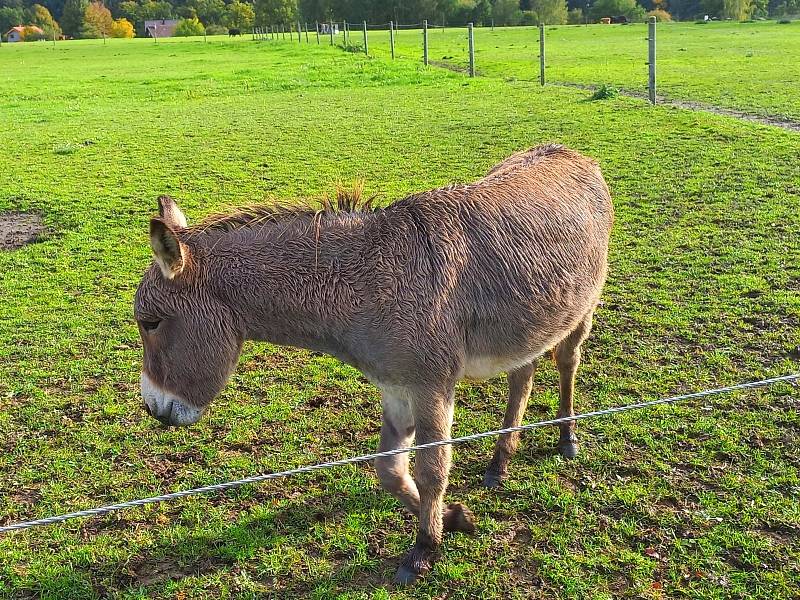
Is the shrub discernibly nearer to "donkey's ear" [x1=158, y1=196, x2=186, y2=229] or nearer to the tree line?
"donkey's ear" [x1=158, y1=196, x2=186, y2=229]

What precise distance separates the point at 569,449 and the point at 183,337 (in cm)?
254

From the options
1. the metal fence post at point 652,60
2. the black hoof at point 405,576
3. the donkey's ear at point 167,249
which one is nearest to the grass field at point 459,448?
the black hoof at point 405,576

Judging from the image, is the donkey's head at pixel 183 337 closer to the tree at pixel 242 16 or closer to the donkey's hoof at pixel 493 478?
the donkey's hoof at pixel 493 478

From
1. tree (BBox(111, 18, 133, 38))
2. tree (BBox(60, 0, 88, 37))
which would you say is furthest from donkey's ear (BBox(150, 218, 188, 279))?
tree (BBox(60, 0, 88, 37))

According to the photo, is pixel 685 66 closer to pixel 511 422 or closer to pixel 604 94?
pixel 604 94

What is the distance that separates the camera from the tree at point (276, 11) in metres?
81.8

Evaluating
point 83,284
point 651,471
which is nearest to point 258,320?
point 651,471

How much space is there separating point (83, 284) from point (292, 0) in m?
86.1

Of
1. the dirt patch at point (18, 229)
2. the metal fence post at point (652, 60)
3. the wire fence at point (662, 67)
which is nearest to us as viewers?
the dirt patch at point (18, 229)

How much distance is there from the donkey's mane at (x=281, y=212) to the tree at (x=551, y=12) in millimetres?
89902

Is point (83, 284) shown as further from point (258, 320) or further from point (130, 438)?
point (258, 320)

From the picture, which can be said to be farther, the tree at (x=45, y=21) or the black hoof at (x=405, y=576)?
the tree at (x=45, y=21)

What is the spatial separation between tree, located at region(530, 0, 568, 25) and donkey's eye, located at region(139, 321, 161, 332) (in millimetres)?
90658

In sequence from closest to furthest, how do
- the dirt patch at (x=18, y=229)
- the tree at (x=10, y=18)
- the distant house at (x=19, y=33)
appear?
the dirt patch at (x=18, y=229) → the distant house at (x=19, y=33) → the tree at (x=10, y=18)
